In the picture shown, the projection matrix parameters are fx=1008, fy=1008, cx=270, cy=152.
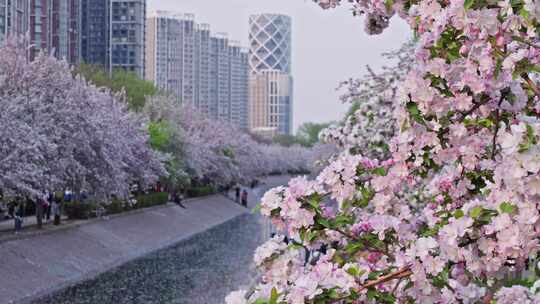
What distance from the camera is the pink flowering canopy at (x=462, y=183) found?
5004 millimetres

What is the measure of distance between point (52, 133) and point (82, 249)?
16.8 feet

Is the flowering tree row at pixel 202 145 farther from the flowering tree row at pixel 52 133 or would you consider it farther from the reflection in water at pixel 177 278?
the flowering tree row at pixel 52 133

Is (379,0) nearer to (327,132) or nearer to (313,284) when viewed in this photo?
(313,284)

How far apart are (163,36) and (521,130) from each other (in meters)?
176

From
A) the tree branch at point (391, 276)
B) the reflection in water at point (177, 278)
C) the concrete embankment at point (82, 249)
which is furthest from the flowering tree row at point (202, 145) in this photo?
the tree branch at point (391, 276)

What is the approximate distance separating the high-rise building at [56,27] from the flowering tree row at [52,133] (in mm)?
45536

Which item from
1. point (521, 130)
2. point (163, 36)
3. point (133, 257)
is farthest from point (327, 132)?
point (163, 36)

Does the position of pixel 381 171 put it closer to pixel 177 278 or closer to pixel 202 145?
pixel 177 278

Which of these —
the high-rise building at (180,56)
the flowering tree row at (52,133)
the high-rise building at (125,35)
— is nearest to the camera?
the flowering tree row at (52,133)

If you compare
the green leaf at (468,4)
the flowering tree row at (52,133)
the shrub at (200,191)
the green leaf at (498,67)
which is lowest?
the shrub at (200,191)

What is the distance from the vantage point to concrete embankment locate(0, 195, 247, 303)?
30141 millimetres

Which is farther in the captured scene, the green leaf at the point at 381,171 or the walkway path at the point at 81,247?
the walkway path at the point at 81,247

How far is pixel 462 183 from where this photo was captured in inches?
264

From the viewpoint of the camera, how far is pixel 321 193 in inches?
235
